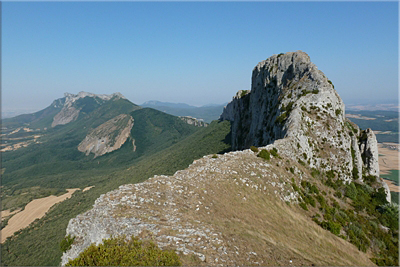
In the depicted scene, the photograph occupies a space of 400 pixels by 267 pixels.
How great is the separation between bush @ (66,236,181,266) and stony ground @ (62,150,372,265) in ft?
2.92

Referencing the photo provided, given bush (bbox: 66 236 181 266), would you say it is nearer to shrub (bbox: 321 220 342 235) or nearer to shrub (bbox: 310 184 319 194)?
shrub (bbox: 321 220 342 235)

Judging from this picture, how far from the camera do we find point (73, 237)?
47.1ft

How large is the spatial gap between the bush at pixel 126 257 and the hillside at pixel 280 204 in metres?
0.93

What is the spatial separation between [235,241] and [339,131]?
34001 millimetres

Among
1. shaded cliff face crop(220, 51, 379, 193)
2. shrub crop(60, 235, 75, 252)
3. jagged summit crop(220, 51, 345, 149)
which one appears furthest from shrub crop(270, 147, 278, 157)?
shrub crop(60, 235, 75, 252)

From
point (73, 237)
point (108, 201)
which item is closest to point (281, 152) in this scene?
point (108, 201)

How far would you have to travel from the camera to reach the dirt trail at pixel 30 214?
114 metres

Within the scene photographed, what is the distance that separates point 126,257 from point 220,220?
24.7ft

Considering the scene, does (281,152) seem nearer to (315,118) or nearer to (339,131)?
(315,118)

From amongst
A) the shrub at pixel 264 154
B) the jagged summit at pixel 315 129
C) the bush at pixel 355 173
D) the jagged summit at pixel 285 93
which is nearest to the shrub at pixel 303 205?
the shrub at pixel 264 154

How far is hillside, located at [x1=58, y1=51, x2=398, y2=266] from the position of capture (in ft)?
42.2

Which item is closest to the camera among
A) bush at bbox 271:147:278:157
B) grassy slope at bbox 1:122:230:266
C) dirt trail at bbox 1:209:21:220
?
bush at bbox 271:147:278:157

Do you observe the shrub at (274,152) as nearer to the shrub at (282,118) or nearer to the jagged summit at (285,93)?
the jagged summit at (285,93)

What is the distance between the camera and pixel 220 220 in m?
15.2
